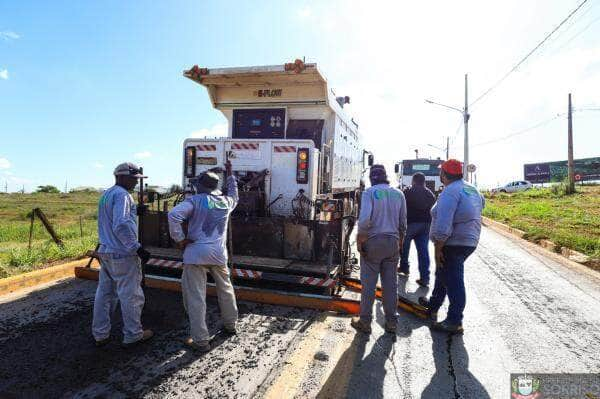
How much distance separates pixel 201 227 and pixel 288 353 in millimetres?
1454

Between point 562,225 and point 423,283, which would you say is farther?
point 562,225

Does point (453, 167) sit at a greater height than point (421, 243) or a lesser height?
greater

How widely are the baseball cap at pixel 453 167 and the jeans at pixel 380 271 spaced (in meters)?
1.01

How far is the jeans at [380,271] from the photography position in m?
4.11

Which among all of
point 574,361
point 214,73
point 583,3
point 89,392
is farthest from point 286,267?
point 583,3

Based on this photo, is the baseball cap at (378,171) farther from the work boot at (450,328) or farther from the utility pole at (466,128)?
the utility pole at (466,128)

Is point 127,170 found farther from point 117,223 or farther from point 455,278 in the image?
point 455,278

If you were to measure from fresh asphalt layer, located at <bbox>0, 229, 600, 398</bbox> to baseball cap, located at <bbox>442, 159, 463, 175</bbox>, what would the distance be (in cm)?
178

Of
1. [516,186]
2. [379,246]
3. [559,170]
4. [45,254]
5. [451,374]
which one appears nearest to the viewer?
[451,374]

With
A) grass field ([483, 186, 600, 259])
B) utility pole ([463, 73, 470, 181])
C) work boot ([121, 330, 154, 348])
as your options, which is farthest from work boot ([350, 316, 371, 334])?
utility pole ([463, 73, 470, 181])

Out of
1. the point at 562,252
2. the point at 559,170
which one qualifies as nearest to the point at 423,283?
the point at 562,252

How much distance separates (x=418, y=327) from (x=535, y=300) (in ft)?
7.46

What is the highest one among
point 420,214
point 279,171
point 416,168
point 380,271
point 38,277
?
point 416,168

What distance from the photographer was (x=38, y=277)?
5852 millimetres
